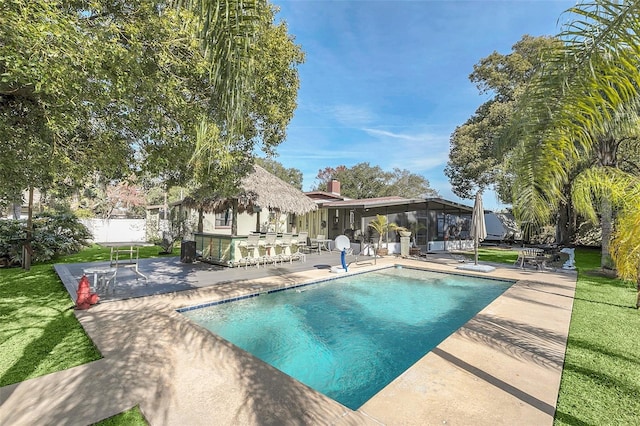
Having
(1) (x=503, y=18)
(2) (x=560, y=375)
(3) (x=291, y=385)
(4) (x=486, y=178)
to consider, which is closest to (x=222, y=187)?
(3) (x=291, y=385)

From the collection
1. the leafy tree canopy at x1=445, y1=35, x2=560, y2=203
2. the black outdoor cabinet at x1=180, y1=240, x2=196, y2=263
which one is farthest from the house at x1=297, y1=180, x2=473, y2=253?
the black outdoor cabinet at x1=180, y1=240, x2=196, y2=263

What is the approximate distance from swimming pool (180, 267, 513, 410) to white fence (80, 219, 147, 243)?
19389 mm

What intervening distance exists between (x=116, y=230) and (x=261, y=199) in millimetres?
15240

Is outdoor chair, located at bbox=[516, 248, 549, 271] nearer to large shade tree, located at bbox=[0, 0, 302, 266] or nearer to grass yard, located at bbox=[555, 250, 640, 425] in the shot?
grass yard, located at bbox=[555, 250, 640, 425]

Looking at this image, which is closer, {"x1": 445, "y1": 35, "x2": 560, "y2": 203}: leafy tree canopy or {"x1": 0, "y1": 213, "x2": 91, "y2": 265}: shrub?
{"x1": 0, "y1": 213, "x2": 91, "y2": 265}: shrub

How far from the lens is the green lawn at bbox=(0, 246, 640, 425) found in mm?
3316

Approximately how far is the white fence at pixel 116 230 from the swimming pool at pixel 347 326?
19.4 m

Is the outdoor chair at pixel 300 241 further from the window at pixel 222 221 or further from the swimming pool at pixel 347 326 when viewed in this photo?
the window at pixel 222 221

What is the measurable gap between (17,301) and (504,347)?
1065cm

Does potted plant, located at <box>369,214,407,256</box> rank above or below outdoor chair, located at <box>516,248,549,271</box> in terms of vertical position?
above

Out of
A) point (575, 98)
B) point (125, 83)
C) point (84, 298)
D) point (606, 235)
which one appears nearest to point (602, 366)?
point (575, 98)

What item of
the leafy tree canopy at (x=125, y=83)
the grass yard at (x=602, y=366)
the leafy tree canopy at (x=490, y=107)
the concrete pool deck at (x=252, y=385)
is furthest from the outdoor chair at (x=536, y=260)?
the leafy tree canopy at (x=125, y=83)

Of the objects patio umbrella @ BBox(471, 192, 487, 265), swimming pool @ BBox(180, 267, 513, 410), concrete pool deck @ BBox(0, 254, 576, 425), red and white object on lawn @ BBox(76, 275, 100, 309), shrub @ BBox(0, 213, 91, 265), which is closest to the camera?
concrete pool deck @ BBox(0, 254, 576, 425)

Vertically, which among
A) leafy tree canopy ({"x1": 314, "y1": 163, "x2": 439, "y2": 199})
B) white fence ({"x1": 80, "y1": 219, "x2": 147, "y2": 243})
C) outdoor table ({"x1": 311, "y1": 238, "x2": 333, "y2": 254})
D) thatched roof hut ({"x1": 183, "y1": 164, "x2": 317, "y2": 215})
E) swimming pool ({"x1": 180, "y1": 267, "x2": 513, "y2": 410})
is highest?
leafy tree canopy ({"x1": 314, "y1": 163, "x2": 439, "y2": 199})
